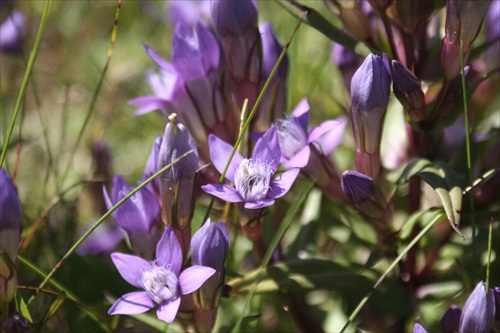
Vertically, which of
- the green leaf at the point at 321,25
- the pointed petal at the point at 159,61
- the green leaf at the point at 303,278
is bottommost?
the green leaf at the point at 303,278

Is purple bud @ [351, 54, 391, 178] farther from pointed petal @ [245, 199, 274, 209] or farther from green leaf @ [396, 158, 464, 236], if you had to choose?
pointed petal @ [245, 199, 274, 209]

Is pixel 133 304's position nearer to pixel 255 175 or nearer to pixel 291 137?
pixel 255 175

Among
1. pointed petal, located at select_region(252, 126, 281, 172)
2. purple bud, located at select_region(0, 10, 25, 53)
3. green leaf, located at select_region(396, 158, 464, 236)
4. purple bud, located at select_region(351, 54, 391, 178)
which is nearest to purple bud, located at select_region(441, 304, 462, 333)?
green leaf, located at select_region(396, 158, 464, 236)

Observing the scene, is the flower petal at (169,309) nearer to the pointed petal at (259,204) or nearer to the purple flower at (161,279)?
the purple flower at (161,279)

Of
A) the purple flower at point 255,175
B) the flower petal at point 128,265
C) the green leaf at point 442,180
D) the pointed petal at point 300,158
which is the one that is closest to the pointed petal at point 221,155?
the purple flower at point 255,175

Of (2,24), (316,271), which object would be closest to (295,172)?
(316,271)

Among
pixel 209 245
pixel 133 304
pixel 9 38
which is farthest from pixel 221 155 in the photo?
pixel 9 38

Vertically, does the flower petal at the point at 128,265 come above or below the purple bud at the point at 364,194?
below
